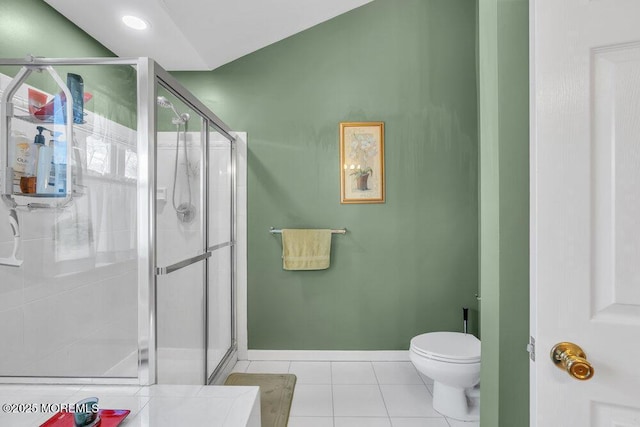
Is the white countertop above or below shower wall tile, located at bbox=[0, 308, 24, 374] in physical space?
below

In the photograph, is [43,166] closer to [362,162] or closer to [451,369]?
[362,162]

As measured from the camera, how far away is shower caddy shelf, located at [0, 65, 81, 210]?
4.06ft

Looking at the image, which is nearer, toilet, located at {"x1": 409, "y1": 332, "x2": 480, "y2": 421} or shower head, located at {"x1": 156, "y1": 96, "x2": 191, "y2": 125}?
shower head, located at {"x1": 156, "y1": 96, "x2": 191, "y2": 125}

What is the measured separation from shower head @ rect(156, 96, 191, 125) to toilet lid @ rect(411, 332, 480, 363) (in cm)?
174

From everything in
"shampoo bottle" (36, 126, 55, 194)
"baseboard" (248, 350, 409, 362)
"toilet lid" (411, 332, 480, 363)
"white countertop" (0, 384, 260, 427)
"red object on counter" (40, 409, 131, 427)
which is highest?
"shampoo bottle" (36, 126, 55, 194)

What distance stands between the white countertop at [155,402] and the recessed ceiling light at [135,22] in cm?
183

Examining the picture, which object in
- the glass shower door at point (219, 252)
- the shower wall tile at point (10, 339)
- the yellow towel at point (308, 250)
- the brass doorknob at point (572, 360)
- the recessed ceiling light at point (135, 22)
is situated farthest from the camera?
the yellow towel at point (308, 250)

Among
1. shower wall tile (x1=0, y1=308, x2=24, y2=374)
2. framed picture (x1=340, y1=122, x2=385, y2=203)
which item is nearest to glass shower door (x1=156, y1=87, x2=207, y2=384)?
shower wall tile (x1=0, y1=308, x2=24, y2=374)

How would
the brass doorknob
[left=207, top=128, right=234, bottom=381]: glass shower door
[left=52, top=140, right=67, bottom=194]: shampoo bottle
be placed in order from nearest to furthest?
the brass doorknob
[left=52, top=140, right=67, bottom=194]: shampoo bottle
[left=207, top=128, right=234, bottom=381]: glass shower door

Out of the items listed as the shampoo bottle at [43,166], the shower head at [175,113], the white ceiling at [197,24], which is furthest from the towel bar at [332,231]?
the shampoo bottle at [43,166]

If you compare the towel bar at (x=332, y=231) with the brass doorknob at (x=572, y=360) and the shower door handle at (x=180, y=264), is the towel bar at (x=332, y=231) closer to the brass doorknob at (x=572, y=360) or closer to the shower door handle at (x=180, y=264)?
the shower door handle at (x=180, y=264)

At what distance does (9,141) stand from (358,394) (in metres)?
2.14

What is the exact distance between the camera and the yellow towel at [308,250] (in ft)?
8.02

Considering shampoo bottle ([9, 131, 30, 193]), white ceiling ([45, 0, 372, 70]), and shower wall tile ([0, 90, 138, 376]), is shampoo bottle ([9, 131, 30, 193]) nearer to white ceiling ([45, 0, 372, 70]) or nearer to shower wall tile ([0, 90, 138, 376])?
shower wall tile ([0, 90, 138, 376])
